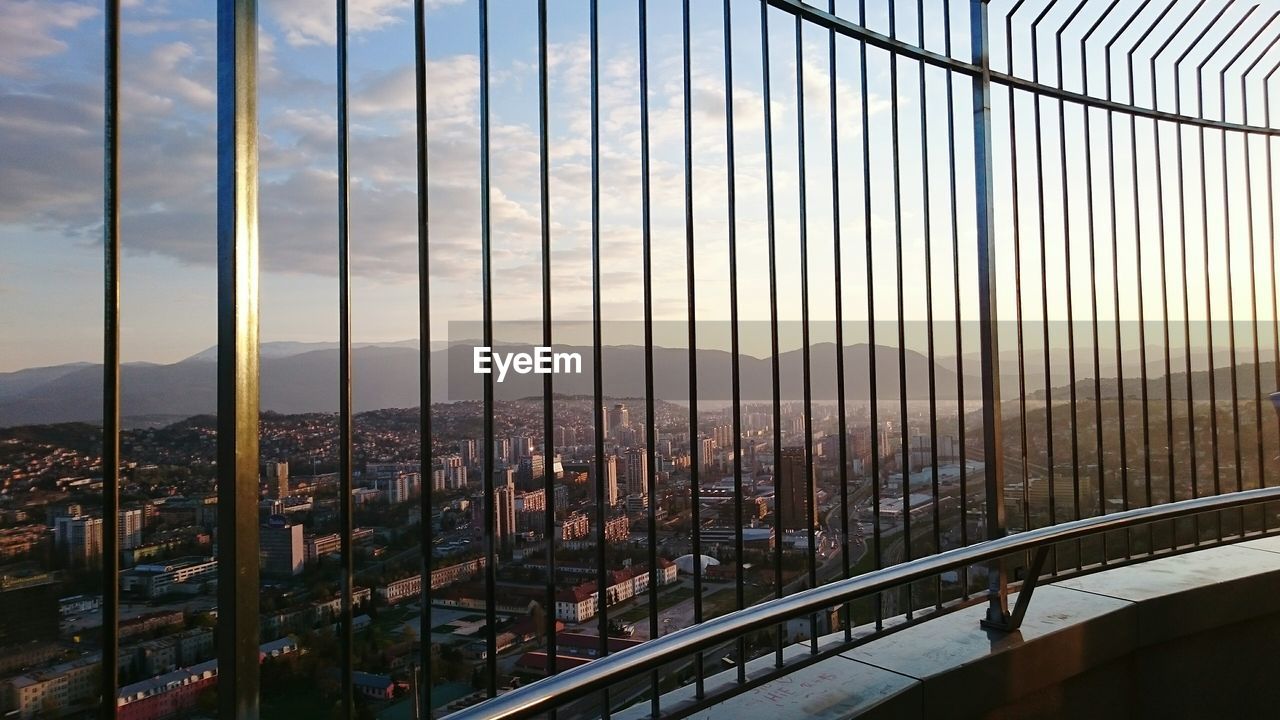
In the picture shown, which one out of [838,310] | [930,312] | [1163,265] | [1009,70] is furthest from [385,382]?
[1163,265]

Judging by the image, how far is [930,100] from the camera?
132 inches

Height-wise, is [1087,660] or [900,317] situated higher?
[900,317]

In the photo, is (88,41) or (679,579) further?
(679,579)

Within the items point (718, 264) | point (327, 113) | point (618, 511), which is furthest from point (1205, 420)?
point (327, 113)

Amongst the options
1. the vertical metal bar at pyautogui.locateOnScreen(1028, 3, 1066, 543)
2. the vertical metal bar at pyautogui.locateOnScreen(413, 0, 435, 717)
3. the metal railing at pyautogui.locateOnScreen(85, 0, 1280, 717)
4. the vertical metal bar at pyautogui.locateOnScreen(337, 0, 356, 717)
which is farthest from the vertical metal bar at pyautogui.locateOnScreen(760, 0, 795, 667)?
the vertical metal bar at pyautogui.locateOnScreen(1028, 3, 1066, 543)

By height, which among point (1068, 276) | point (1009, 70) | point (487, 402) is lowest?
point (487, 402)

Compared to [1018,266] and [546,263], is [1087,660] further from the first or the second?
[546,263]

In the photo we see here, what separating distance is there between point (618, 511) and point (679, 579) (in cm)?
33

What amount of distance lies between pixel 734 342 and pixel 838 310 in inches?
23.0

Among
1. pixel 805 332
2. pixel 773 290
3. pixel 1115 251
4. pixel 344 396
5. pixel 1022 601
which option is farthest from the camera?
pixel 1115 251

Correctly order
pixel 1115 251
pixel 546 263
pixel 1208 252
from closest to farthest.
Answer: pixel 546 263 < pixel 1115 251 < pixel 1208 252

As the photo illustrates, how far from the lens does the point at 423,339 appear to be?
1688 mm

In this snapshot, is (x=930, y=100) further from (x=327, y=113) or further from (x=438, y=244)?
(x=327, y=113)

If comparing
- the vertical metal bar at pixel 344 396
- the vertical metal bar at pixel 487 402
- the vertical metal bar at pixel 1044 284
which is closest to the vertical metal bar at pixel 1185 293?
the vertical metal bar at pixel 1044 284
